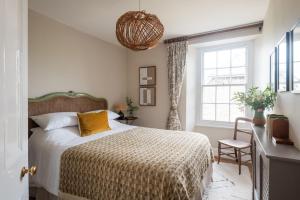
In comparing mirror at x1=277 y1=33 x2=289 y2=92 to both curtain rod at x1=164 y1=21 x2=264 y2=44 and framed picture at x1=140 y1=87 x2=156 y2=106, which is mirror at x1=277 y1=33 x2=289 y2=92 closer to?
curtain rod at x1=164 y1=21 x2=264 y2=44

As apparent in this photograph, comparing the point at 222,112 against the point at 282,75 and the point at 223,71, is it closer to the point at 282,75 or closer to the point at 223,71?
the point at 223,71

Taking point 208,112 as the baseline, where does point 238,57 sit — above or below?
above

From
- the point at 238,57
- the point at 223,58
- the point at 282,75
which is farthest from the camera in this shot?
the point at 223,58

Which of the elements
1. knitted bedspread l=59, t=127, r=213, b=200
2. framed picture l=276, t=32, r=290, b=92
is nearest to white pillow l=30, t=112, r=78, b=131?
knitted bedspread l=59, t=127, r=213, b=200

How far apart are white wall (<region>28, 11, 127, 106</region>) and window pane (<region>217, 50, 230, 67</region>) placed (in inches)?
87.5

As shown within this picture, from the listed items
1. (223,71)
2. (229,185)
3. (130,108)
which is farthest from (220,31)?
(229,185)

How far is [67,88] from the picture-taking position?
3.16 m

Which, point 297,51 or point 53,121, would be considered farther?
point 53,121

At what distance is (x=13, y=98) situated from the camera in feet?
2.71

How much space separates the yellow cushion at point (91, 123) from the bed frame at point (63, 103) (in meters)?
0.55

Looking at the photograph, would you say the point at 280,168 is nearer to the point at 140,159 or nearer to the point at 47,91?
the point at 140,159

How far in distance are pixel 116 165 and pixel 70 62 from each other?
2.30 metres

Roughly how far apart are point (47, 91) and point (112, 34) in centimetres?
164

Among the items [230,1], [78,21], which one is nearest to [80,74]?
[78,21]
